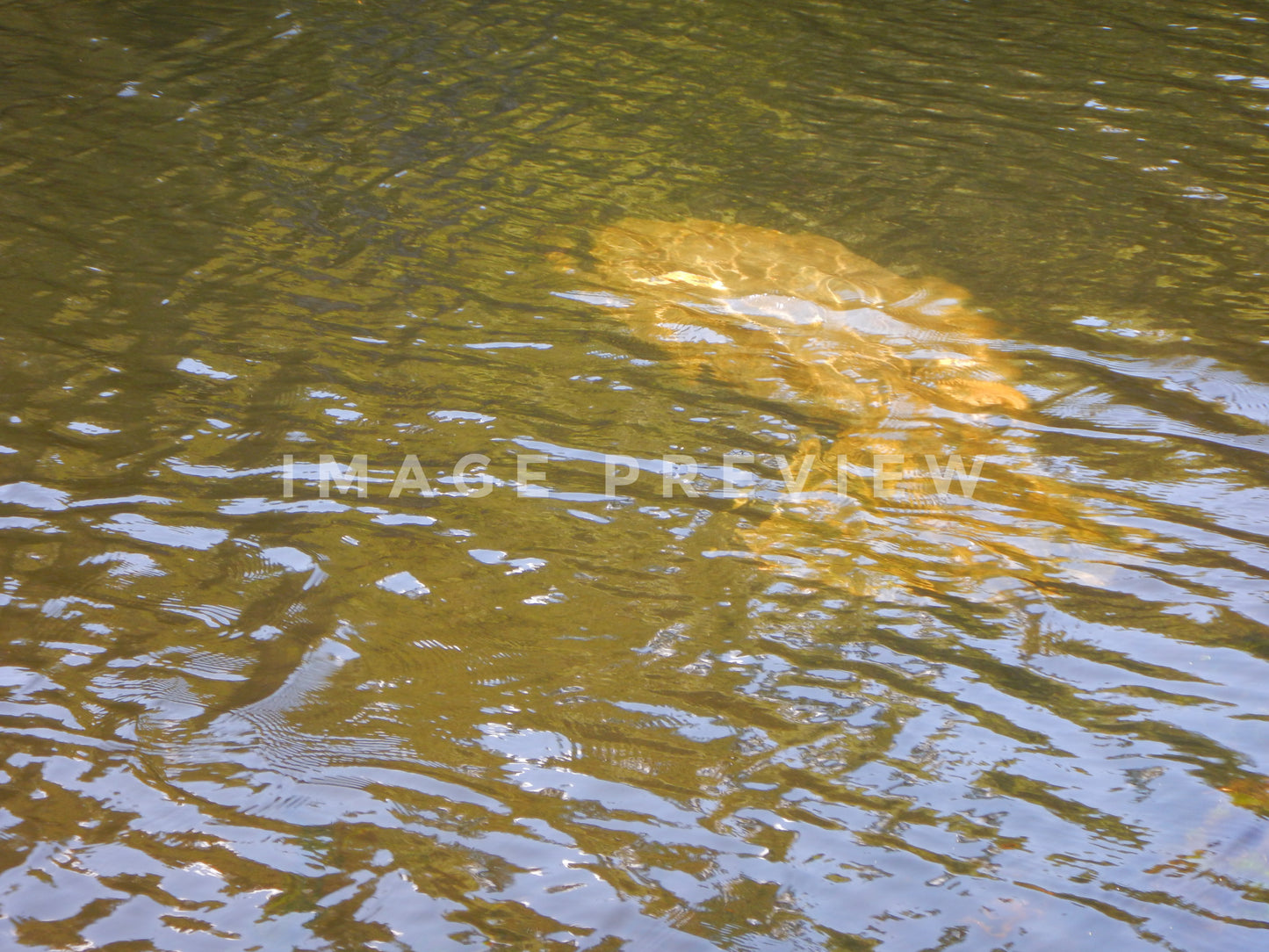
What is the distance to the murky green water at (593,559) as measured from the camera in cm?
286

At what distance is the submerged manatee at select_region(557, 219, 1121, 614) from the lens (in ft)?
13.6

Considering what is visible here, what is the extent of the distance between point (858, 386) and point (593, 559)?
79.5 inches

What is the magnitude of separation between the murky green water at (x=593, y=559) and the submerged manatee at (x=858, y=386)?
38mm

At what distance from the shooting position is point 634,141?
8195 mm

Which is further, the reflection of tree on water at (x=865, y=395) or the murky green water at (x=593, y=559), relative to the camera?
the reflection of tree on water at (x=865, y=395)

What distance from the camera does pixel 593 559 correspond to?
4.08 meters

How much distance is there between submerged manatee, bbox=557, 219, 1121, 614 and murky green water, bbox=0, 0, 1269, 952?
4cm

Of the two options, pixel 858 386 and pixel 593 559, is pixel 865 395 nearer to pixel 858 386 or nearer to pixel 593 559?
pixel 858 386

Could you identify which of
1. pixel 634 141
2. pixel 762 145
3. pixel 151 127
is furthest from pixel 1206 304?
pixel 151 127

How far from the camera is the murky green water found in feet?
9.37

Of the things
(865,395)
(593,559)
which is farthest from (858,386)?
(593,559)

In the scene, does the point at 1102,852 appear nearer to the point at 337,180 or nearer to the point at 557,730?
the point at 557,730

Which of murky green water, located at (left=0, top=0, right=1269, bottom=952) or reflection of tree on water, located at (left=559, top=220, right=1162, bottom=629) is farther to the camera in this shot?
reflection of tree on water, located at (left=559, top=220, right=1162, bottom=629)

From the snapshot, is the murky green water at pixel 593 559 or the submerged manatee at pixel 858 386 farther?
the submerged manatee at pixel 858 386
